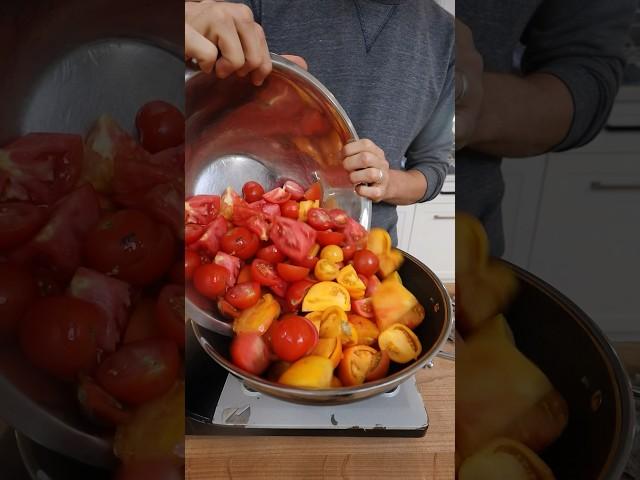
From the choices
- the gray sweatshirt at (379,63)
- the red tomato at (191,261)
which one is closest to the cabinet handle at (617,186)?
the gray sweatshirt at (379,63)

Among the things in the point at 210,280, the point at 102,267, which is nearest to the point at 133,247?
the point at 102,267

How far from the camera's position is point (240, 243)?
0.95 ft

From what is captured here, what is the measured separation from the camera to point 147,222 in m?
0.19

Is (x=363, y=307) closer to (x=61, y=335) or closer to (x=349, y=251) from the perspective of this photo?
(x=349, y=251)

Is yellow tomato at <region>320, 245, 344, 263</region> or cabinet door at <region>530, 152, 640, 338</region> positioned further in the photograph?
yellow tomato at <region>320, 245, 344, 263</region>

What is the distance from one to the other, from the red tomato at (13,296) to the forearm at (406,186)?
0.17 metres

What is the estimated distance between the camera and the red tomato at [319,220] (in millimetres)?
279

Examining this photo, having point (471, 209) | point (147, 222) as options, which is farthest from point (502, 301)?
point (147, 222)

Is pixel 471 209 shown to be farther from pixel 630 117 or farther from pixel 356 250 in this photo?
pixel 356 250

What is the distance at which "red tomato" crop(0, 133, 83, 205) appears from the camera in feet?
0.57

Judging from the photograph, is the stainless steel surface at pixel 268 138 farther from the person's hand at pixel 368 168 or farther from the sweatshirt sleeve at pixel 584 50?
the sweatshirt sleeve at pixel 584 50

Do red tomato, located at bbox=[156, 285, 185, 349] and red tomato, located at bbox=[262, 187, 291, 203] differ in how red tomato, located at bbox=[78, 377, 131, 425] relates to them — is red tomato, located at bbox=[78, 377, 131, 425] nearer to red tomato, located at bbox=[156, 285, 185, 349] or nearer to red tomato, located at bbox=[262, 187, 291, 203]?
red tomato, located at bbox=[156, 285, 185, 349]

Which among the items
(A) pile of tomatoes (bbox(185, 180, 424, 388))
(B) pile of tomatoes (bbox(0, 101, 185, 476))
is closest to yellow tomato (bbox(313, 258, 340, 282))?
(A) pile of tomatoes (bbox(185, 180, 424, 388))

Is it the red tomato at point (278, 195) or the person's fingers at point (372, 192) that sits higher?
the person's fingers at point (372, 192)
